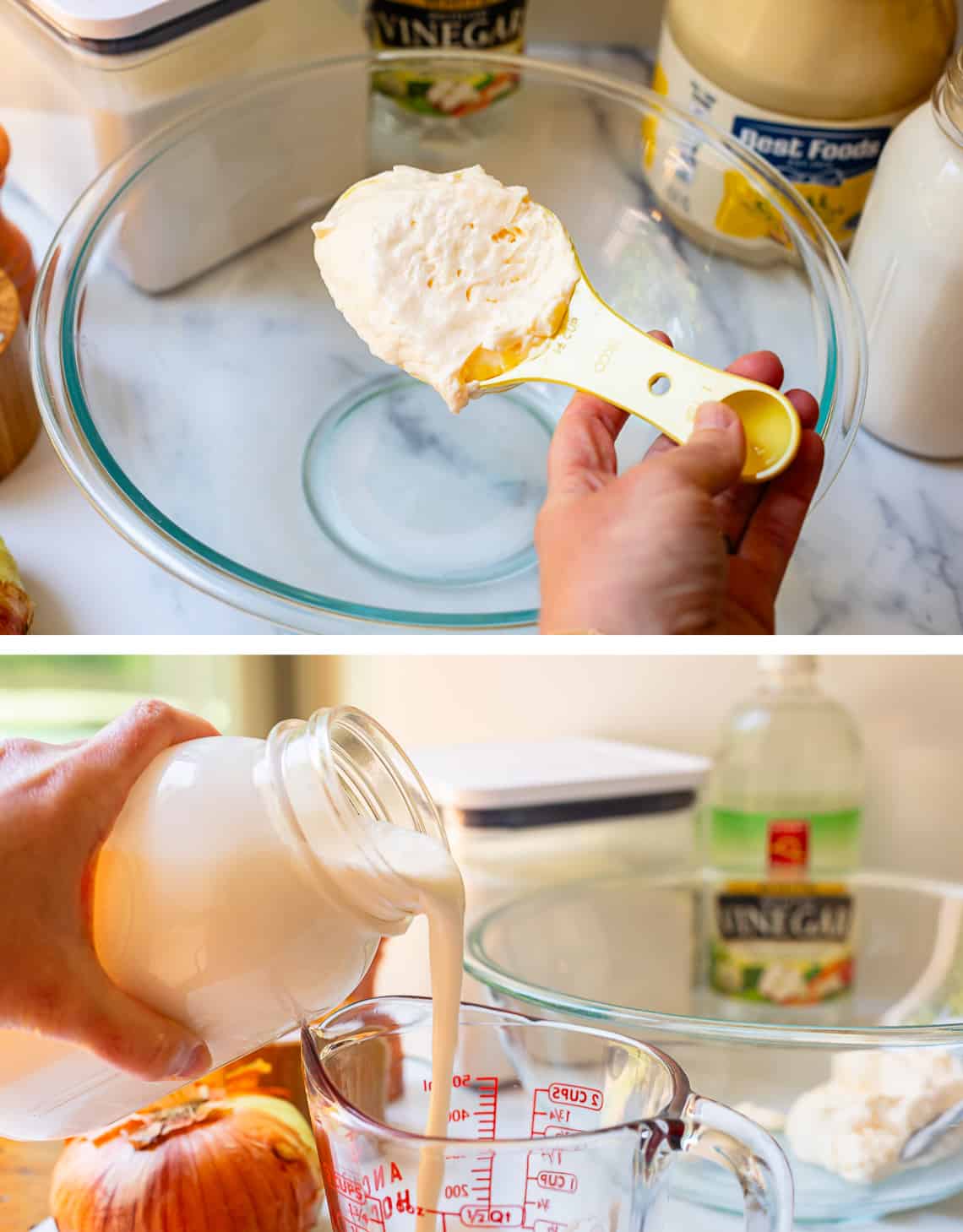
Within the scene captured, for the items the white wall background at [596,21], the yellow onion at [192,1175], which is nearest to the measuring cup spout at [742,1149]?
the yellow onion at [192,1175]

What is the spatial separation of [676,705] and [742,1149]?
667 millimetres

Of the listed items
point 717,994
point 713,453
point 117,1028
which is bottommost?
point 717,994

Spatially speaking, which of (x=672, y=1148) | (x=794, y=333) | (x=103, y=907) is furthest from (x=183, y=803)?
(x=794, y=333)

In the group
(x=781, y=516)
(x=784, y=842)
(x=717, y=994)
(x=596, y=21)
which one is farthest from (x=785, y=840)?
(x=596, y=21)

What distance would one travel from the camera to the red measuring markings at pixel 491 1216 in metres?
0.51

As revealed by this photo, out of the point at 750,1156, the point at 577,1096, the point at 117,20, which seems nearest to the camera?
the point at 750,1156

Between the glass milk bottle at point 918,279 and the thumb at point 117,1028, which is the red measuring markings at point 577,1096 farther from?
the glass milk bottle at point 918,279

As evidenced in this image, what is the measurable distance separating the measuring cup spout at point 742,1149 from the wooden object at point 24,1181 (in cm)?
35

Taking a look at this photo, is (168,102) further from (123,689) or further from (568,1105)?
(568,1105)

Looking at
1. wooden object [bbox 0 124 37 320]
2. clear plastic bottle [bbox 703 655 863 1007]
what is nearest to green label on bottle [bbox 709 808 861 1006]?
clear plastic bottle [bbox 703 655 863 1007]

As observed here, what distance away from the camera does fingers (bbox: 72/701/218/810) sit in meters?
0.51

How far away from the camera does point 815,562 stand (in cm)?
87

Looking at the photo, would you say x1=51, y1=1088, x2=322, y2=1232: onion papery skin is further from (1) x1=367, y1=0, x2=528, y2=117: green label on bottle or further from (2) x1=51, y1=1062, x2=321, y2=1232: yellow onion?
(1) x1=367, y1=0, x2=528, y2=117: green label on bottle

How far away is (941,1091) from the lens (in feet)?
2.15
